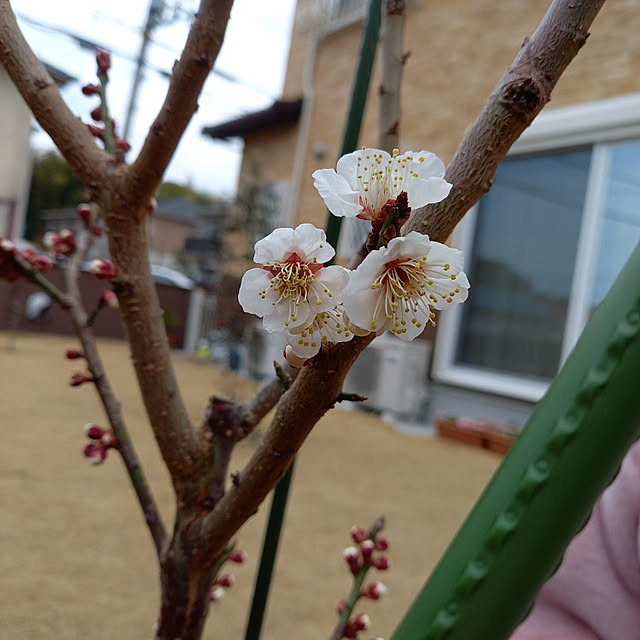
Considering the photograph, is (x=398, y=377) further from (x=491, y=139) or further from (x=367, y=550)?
(x=491, y=139)

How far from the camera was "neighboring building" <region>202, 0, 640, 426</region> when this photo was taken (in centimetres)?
421

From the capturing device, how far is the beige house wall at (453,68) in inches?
165

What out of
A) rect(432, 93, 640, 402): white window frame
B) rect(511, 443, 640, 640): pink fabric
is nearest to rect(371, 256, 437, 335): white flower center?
rect(511, 443, 640, 640): pink fabric

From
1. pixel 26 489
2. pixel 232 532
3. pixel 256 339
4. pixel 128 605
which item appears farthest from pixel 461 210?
pixel 256 339

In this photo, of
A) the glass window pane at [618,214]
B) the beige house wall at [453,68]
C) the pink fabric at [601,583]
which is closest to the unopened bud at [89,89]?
the pink fabric at [601,583]

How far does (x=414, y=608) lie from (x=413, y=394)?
5042 mm

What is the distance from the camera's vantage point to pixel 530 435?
1.00 ft

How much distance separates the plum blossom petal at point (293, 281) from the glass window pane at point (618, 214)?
13.6ft

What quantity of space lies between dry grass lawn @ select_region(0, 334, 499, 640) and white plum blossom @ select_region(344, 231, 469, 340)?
1.01 meters

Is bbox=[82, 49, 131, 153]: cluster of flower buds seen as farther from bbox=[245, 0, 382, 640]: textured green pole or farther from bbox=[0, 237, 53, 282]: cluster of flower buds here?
bbox=[245, 0, 382, 640]: textured green pole

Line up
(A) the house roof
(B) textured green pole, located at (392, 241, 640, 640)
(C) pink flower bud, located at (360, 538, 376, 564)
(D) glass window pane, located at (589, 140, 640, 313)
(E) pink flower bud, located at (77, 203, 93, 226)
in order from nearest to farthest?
1. (B) textured green pole, located at (392, 241, 640, 640)
2. (C) pink flower bud, located at (360, 538, 376, 564)
3. (E) pink flower bud, located at (77, 203, 93, 226)
4. (D) glass window pane, located at (589, 140, 640, 313)
5. (A) the house roof

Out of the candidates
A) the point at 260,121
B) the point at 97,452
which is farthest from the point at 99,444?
the point at 260,121

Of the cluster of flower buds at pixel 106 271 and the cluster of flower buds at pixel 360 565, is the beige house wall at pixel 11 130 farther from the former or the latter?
the cluster of flower buds at pixel 360 565

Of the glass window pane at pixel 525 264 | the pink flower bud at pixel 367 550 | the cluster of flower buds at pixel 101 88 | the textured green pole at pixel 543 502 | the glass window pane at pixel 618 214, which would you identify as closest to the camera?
the textured green pole at pixel 543 502
